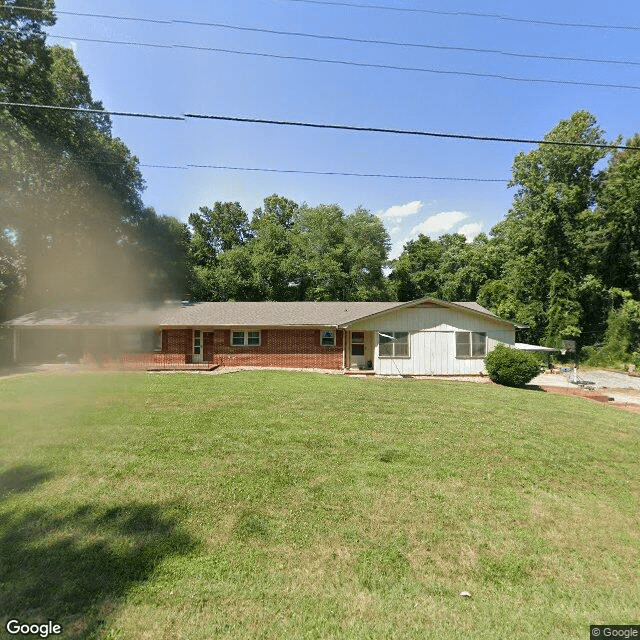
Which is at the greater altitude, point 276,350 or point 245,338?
point 245,338

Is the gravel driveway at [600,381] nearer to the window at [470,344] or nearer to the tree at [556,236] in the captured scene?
the window at [470,344]

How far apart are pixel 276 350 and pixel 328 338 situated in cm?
Answer: 292

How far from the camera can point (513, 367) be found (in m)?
14.6

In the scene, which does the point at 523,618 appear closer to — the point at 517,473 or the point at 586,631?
the point at 586,631

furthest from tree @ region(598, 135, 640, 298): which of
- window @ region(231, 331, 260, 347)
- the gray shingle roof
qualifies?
window @ region(231, 331, 260, 347)

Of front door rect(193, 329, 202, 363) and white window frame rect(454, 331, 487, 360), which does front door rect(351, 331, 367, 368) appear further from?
front door rect(193, 329, 202, 363)

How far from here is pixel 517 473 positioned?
5.64 m

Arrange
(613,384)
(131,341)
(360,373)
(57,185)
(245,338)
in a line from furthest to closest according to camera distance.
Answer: (57,185) → (245,338) → (131,341) → (360,373) → (613,384)

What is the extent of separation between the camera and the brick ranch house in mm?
17453

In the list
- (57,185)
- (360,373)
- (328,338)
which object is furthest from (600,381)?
(57,185)

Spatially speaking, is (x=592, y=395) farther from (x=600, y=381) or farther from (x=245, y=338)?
(x=245, y=338)

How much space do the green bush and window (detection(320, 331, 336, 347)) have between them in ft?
25.5

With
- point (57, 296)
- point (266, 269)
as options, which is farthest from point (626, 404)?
point (57, 296)

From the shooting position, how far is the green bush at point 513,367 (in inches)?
572
